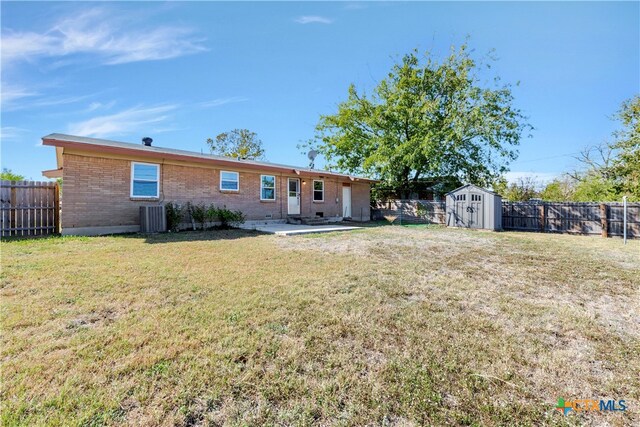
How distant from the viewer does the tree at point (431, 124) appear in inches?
753

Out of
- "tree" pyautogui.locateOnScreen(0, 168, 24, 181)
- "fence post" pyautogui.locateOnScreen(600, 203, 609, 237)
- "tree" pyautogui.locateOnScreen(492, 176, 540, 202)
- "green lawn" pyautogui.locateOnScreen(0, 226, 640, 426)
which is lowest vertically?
"green lawn" pyautogui.locateOnScreen(0, 226, 640, 426)

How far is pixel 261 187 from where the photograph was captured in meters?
13.4

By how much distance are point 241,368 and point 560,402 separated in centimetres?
222

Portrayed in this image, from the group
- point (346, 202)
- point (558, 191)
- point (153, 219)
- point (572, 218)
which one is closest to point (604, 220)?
point (572, 218)

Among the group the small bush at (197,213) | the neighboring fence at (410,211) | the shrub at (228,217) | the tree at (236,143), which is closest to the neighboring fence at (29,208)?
the small bush at (197,213)

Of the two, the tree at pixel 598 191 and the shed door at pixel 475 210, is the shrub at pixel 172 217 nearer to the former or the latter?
the shed door at pixel 475 210

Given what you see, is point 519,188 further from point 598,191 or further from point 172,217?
point 172,217

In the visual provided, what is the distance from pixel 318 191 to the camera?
16375mm

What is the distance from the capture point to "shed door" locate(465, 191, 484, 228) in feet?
43.1

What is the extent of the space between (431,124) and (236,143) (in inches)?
884

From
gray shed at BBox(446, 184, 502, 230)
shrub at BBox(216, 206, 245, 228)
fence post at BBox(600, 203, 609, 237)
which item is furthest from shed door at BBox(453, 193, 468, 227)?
shrub at BBox(216, 206, 245, 228)

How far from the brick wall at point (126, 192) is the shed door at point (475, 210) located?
8756 mm

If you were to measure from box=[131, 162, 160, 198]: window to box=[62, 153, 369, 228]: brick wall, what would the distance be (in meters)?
0.14

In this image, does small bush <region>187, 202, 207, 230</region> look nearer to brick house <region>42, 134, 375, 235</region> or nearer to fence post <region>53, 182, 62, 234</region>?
brick house <region>42, 134, 375, 235</region>
